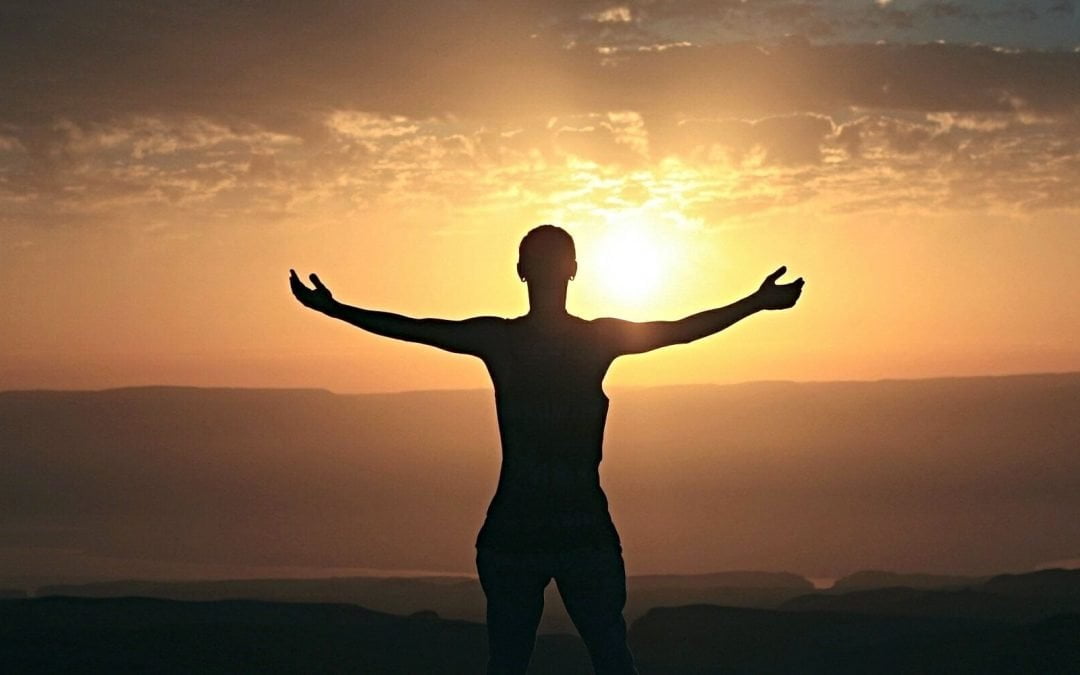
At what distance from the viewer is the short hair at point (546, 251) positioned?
25.5ft

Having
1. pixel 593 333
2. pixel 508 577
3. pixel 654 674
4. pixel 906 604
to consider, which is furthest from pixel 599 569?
pixel 906 604

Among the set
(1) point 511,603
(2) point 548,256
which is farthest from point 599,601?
(2) point 548,256

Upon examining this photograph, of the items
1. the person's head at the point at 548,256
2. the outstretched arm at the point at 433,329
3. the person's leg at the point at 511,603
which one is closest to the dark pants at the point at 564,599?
the person's leg at the point at 511,603

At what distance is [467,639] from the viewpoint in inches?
668

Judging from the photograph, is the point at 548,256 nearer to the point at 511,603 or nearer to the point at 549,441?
the point at 549,441

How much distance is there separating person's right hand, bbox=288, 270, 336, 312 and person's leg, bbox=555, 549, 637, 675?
5.53ft

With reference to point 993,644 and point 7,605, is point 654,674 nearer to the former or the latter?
point 993,644

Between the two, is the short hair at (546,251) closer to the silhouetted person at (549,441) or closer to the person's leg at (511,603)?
the silhouetted person at (549,441)

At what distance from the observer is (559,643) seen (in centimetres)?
1614

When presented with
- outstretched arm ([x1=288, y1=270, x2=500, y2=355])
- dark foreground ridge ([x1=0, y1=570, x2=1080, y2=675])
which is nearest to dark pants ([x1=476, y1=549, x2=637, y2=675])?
outstretched arm ([x1=288, y1=270, x2=500, y2=355])

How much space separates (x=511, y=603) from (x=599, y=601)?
421 millimetres

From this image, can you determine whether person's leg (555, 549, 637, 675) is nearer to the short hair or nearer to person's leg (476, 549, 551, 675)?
person's leg (476, 549, 551, 675)

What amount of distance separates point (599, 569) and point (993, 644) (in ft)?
30.8

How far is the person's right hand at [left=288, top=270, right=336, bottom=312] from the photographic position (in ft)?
26.0
